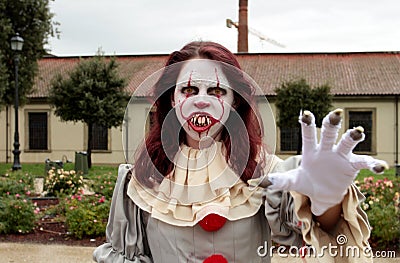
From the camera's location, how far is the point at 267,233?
5.75ft

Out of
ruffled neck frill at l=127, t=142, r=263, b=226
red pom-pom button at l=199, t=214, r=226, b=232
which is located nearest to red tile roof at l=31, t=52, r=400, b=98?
ruffled neck frill at l=127, t=142, r=263, b=226

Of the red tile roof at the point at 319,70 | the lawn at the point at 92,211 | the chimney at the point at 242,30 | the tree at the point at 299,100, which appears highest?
the chimney at the point at 242,30

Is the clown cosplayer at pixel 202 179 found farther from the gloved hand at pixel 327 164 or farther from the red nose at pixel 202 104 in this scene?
the gloved hand at pixel 327 164

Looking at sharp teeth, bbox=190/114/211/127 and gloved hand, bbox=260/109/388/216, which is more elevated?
sharp teeth, bbox=190/114/211/127

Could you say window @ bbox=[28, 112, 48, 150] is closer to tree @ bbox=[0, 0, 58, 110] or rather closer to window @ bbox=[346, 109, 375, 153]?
tree @ bbox=[0, 0, 58, 110]

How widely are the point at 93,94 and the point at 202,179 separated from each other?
58.0ft

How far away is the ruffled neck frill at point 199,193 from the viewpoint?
66.8 inches

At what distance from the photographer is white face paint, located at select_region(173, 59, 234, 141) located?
169 cm

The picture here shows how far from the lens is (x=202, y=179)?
1.72m

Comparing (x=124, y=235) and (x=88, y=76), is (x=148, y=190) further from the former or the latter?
(x=88, y=76)

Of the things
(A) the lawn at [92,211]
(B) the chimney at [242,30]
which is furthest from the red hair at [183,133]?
(B) the chimney at [242,30]

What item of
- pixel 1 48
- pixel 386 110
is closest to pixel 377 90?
pixel 386 110

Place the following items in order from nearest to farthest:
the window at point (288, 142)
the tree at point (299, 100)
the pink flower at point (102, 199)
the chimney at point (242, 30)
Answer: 1. the window at point (288, 142)
2. the pink flower at point (102, 199)
3. the tree at point (299, 100)
4. the chimney at point (242, 30)

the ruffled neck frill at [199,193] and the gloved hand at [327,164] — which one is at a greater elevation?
the gloved hand at [327,164]
